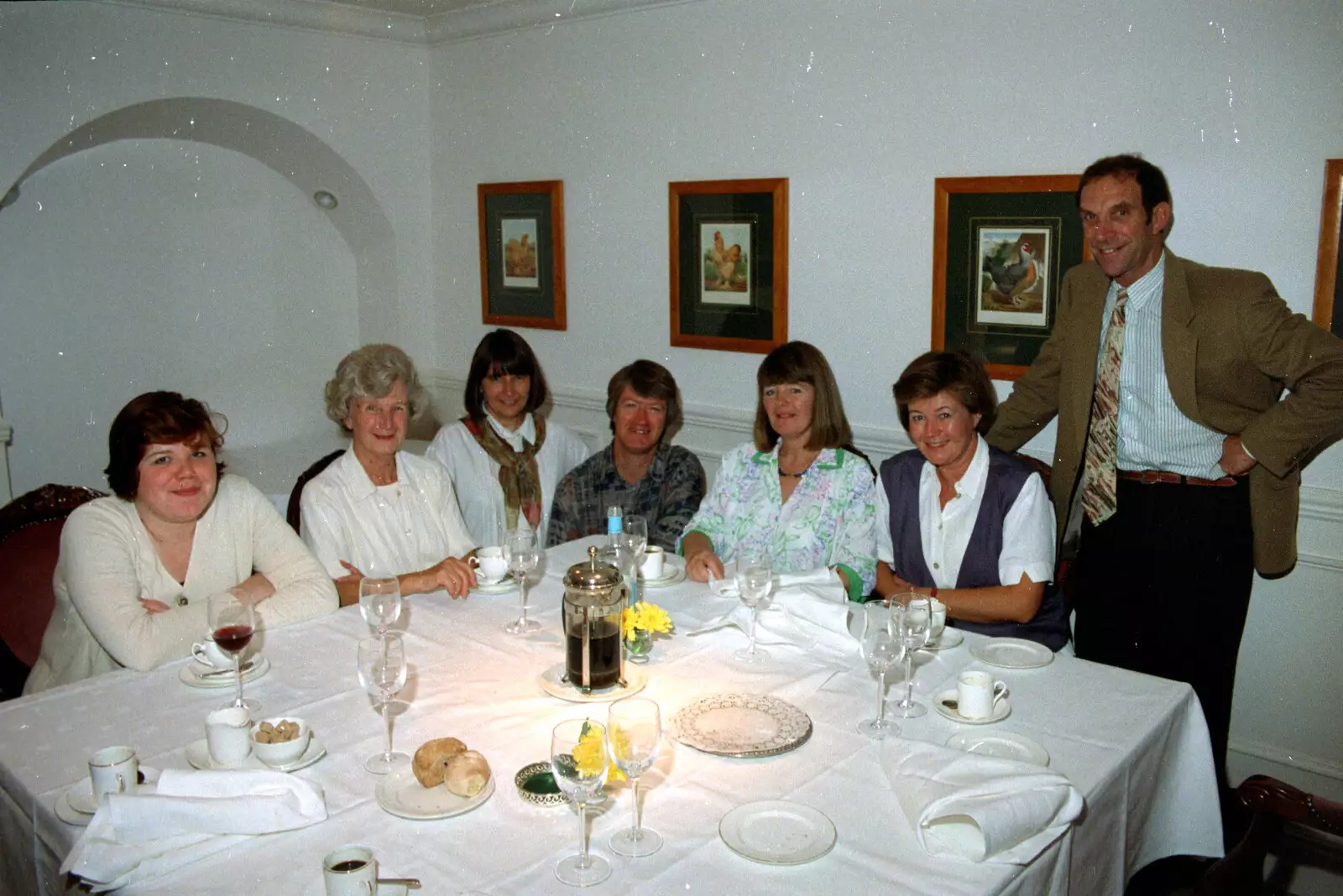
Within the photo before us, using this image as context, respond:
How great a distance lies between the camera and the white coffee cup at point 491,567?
2.78m

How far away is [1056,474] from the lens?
3.23m

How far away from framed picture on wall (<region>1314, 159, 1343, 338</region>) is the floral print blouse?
4.34 ft

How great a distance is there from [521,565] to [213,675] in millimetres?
694

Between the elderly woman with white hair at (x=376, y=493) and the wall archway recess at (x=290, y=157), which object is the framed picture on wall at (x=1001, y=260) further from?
the wall archway recess at (x=290, y=157)

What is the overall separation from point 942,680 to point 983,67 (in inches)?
89.7

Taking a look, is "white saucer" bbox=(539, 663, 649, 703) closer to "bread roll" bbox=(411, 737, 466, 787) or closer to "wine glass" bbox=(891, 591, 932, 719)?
"bread roll" bbox=(411, 737, 466, 787)

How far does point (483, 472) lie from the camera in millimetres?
4016

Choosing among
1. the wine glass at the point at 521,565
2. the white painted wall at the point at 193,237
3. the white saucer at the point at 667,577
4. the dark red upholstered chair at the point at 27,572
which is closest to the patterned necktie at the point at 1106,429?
the white saucer at the point at 667,577

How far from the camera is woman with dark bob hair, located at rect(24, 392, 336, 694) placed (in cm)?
235

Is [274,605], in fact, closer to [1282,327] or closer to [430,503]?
[430,503]

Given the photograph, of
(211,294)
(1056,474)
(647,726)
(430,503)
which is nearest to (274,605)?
(430,503)

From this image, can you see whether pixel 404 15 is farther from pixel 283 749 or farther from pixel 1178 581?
pixel 283 749

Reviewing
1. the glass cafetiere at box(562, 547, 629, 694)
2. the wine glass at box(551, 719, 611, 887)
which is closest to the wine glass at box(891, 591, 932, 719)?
the glass cafetiere at box(562, 547, 629, 694)

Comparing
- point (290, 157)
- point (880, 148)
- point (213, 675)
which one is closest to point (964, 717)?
point (213, 675)
